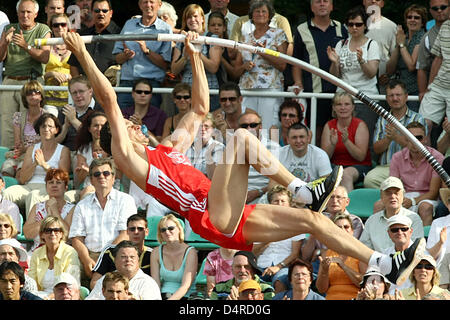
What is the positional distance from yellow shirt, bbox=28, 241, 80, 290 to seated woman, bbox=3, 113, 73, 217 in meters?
1.33

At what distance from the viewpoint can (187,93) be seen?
43.7ft

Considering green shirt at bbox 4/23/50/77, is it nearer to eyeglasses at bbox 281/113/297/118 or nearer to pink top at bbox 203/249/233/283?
eyeglasses at bbox 281/113/297/118

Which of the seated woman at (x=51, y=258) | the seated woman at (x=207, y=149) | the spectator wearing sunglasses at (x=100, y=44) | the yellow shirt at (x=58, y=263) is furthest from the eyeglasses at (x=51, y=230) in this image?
the spectator wearing sunglasses at (x=100, y=44)

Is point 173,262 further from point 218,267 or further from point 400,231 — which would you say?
point 400,231

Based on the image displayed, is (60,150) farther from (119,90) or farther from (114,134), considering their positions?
(114,134)

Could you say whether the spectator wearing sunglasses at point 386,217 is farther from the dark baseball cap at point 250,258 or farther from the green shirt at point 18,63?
the green shirt at point 18,63

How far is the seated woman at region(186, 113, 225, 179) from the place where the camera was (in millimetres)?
12906

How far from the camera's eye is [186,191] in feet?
32.0

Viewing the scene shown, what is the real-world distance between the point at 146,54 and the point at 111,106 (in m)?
4.51

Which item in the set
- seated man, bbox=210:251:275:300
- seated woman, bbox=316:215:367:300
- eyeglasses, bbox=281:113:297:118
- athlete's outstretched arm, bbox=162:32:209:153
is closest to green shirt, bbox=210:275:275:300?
seated man, bbox=210:251:275:300

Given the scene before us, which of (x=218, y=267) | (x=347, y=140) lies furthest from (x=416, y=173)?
(x=218, y=267)

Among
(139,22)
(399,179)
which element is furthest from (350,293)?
(139,22)

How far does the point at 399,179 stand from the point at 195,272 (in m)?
2.42

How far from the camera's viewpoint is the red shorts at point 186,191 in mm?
9508
